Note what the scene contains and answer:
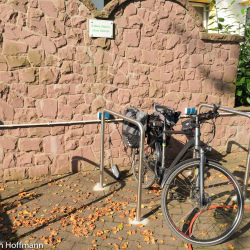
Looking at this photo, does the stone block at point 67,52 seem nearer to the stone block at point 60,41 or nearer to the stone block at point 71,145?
the stone block at point 60,41

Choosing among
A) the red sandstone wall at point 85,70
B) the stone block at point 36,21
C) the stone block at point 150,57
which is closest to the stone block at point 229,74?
the red sandstone wall at point 85,70

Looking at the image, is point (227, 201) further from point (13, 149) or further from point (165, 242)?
point (13, 149)

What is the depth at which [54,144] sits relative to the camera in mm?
4355

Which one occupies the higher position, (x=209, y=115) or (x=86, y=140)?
(x=209, y=115)

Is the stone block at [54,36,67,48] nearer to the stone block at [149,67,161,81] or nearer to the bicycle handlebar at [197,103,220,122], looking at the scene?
the stone block at [149,67,161,81]

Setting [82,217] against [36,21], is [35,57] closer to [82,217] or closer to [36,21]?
[36,21]

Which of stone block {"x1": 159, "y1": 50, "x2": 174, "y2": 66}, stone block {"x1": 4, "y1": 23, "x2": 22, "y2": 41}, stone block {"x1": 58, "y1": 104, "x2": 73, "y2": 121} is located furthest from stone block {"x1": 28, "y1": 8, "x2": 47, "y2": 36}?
stone block {"x1": 159, "y1": 50, "x2": 174, "y2": 66}

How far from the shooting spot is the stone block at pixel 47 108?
13.8ft

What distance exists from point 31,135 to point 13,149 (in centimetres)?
32

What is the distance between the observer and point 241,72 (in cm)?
573

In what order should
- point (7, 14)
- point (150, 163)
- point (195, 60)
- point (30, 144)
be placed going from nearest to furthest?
point (150, 163) < point (7, 14) < point (30, 144) < point (195, 60)

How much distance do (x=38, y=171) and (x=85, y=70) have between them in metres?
1.72

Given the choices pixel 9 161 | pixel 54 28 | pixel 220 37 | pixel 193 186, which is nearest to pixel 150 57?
pixel 220 37

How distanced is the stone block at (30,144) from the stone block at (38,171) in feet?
0.92
